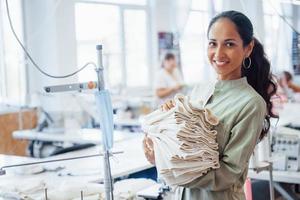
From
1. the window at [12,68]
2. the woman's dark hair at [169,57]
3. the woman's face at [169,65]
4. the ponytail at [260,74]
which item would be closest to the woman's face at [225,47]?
the ponytail at [260,74]

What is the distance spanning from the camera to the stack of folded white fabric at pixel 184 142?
3.99ft

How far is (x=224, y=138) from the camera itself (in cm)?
128

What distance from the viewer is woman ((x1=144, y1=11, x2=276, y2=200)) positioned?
1.24m

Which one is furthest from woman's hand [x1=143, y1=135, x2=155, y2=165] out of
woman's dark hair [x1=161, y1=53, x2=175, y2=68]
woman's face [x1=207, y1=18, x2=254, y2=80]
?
woman's dark hair [x1=161, y1=53, x2=175, y2=68]

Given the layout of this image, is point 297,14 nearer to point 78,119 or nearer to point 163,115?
point 78,119

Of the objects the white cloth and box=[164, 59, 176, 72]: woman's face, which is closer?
the white cloth

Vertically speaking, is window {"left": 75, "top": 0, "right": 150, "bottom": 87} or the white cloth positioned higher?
window {"left": 75, "top": 0, "right": 150, "bottom": 87}

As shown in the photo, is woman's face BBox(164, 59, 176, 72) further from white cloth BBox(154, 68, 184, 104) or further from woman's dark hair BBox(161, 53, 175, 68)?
white cloth BBox(154, 68, 184, 104)

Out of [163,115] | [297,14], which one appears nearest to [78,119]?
[297,14]

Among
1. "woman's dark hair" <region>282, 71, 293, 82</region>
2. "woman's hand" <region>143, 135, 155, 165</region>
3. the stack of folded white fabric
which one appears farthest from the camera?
"woman's dark hair" <region>282, 71, 293, 82</region>

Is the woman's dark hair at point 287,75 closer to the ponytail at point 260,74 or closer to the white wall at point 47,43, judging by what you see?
the white wall at point 47,43

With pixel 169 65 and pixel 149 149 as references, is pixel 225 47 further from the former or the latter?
pixel 169 65

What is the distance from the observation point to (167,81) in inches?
212

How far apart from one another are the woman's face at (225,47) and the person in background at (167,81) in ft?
12.1
